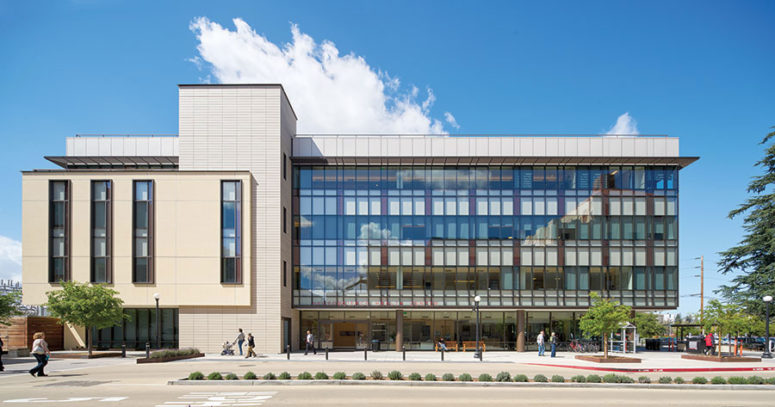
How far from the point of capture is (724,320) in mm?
31922

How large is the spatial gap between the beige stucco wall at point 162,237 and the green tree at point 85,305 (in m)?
3.03

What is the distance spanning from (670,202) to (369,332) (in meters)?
23.8

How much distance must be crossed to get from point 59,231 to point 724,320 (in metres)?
41.3

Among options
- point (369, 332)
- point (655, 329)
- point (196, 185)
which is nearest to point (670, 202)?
point (369, 332)

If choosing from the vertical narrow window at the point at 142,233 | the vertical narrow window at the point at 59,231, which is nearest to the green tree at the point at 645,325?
the vertical narrow window at the point at 142,233

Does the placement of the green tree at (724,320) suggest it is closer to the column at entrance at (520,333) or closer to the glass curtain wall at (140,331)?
the column at entrance at (520,333)

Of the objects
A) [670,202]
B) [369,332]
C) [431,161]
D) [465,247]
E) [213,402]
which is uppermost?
[431,161]

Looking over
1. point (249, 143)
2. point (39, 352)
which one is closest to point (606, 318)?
point (249, 143)

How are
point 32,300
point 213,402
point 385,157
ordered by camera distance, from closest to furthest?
point 213,402
point 32,300
point 385,157

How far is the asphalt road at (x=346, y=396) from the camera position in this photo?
1527cm

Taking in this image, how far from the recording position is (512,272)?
40000 mm

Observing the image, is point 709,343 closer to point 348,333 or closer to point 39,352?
point 348,333

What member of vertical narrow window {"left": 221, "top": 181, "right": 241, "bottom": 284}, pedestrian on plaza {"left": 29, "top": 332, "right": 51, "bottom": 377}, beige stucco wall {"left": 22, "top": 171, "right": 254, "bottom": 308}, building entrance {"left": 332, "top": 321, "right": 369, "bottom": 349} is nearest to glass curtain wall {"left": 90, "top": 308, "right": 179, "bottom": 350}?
beige stucco wall {"left": 22, "top": 171, "right": 254, "bottom": 308}

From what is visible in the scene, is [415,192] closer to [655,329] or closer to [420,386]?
[420,386]
